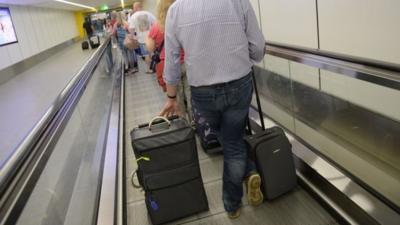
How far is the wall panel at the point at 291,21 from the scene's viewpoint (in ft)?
10.8

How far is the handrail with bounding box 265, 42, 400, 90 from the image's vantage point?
5.78 feet

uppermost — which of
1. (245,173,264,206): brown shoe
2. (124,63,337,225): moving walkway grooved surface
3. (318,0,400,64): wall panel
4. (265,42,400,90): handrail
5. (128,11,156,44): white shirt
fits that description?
(128,11,156,44): white shirt

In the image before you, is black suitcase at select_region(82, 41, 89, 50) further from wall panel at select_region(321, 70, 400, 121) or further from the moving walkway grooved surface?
wall panel at select_region(321, 70, 400, 121)

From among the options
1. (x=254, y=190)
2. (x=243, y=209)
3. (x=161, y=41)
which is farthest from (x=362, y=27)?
(x=161, y=41)

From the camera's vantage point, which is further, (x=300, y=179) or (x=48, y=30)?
(x=48, y=30)

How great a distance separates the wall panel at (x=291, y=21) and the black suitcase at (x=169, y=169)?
5.40ft

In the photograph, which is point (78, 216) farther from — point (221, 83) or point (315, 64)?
point (315, 64)

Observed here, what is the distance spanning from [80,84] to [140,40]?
4105mm

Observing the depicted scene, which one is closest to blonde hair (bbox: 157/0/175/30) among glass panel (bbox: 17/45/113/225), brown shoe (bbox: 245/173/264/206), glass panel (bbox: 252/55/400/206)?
glass panel (bbox: 17/45/113/225)

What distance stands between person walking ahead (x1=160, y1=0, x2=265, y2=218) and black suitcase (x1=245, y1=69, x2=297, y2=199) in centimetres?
20

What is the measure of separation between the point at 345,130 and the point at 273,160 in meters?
0.69

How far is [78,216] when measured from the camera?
2137 millimetres

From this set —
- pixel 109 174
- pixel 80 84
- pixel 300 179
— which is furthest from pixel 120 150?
pixel 300 179

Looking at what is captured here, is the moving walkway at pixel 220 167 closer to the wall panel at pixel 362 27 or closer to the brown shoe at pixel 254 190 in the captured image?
the brown shoe at pixel 254 190
